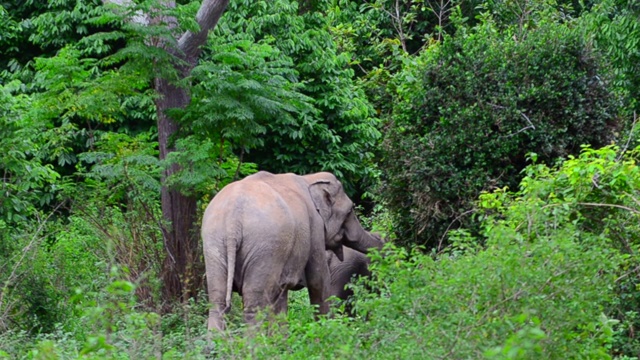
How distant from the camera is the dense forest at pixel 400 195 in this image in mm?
6938

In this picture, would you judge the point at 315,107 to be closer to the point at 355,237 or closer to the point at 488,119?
the point at 488,119

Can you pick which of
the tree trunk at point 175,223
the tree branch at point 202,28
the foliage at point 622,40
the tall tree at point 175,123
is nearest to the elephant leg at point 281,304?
the tree trunk at point 175,223

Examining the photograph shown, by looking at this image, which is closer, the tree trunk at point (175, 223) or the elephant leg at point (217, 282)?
the elephant leg at point (217, 282)

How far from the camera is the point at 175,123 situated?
13.7 meters

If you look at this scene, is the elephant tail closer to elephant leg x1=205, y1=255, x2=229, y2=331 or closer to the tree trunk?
elephant leg x1=205, y1=255, x2=229, y2=331

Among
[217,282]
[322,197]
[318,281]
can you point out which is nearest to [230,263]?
[217,282]

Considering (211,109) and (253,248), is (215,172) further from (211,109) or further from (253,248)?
(253,248)

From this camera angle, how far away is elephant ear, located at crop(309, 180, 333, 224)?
11.4 metres

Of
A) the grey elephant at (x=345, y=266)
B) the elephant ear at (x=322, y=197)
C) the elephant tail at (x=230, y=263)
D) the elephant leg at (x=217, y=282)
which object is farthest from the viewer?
the grey elephant at (x=345, y=266)

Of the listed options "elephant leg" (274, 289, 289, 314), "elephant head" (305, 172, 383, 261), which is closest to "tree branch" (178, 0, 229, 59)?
"elephant head" (305, 172, 383, 261)

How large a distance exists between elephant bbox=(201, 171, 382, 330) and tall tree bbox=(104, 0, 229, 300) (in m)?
1.65

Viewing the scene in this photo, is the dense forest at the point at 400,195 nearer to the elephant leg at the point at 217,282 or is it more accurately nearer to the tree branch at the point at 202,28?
the tree branch at the point at 202,28

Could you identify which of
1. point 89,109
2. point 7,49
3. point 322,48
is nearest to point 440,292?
point 89,109

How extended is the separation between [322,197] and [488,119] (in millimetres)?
2391
